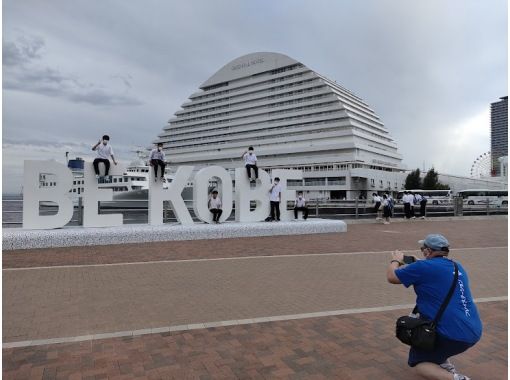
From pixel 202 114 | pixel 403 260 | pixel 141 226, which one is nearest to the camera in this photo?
pixel 403 260

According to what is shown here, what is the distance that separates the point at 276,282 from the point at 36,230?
7519 mm

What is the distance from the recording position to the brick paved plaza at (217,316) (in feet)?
12.1

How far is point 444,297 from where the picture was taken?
3.13 m

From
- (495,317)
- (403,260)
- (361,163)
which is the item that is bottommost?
(495,317)

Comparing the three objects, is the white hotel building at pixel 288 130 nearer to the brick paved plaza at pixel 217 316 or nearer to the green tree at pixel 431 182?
the green tree at pixel 431 182

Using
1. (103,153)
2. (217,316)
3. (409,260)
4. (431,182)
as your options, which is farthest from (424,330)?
(431,182)

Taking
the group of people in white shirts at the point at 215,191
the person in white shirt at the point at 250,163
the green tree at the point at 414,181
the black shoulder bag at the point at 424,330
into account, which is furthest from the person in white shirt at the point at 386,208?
the green tree at the point at 414,181

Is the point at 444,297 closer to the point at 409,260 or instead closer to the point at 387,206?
the point at 409,260

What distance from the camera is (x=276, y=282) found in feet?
22.4

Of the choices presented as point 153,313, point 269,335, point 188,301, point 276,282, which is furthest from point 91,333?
point 276,282

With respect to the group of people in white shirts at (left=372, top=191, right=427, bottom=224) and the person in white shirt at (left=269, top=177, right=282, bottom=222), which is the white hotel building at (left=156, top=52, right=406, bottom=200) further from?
the person in white shirt at (left=269, top=177, right=282, bottom=222)

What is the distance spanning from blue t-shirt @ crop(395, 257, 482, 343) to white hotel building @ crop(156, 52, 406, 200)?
85.4 metres

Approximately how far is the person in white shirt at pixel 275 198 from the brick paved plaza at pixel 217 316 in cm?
553

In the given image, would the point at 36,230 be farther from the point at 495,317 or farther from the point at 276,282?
the point at 495,317
